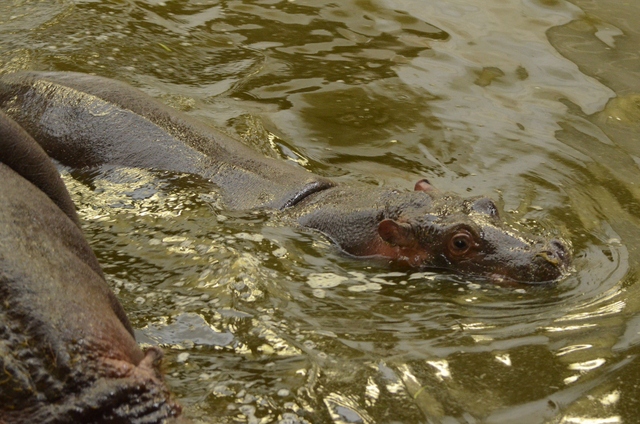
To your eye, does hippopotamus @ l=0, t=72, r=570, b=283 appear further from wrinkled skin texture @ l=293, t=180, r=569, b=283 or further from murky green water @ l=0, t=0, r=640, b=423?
murky green water @ l=0, t=0, r=640, b=423

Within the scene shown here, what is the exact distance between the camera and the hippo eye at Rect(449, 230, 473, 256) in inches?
200

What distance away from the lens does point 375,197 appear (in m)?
5.64

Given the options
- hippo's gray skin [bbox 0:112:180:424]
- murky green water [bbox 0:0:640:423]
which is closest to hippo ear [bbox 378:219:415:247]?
murky green water [bbox 0:0:640:423]

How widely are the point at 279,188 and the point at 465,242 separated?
127 cm

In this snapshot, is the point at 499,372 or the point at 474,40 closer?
the point at 499,372

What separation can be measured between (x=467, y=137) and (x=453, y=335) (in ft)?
9.86

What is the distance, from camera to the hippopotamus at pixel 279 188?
508 cm

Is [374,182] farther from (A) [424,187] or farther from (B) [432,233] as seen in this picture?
(B) [432,233]

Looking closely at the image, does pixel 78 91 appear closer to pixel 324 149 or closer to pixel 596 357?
pixel 324 149

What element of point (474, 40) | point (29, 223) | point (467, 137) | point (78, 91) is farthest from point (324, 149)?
point (29, 223)

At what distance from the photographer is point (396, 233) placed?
5273 millimetres

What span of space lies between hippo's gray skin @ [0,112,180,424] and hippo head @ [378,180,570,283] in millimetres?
2323

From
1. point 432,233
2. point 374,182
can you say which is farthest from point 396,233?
point 374,182

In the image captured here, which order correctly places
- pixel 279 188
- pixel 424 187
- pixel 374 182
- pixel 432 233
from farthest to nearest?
pixel 374 182 < pixel 279 188 < pixel 424 187 < pixel 432 233
